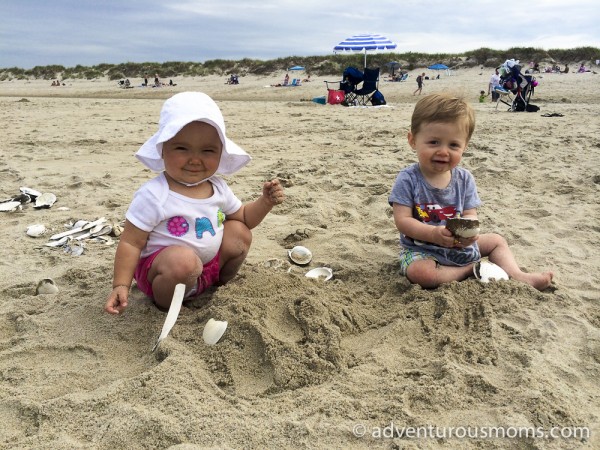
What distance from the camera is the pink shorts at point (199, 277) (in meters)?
2.55

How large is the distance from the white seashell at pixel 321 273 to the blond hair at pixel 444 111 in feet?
3.40

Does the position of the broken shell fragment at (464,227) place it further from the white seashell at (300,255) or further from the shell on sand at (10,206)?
the shell on sand at (10,206)

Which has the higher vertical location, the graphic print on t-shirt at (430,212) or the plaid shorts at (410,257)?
the graphic print on t-shirt at (430,212)

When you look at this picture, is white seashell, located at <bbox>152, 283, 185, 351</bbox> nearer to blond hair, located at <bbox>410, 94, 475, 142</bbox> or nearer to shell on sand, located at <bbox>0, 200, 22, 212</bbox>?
blond hair, located at <bbox>410, 94, 475, 142</bbox>

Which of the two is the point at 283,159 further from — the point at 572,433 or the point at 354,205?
the point at 572,433

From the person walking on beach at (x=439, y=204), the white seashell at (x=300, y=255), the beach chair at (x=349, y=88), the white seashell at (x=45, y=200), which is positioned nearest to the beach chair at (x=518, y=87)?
the beach chair at (x=349, y=88)

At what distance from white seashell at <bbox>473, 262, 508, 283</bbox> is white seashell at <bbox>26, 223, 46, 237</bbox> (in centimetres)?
311

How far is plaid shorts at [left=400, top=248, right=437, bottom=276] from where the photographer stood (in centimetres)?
294

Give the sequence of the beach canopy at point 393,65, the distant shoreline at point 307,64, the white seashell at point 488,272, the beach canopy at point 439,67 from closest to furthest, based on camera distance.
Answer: the white seashell at point 488,272 → the beach canopy at point 393,65 → the beach canopy at point 439,67 → the distant shoreline at point 307,64

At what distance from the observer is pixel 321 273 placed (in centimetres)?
308

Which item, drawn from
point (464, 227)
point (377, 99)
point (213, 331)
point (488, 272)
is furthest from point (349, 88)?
point (213, 331)

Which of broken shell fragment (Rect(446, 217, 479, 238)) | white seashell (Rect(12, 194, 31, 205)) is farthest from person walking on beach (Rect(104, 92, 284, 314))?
white seashell (Rect(12, 194, 31, 205))

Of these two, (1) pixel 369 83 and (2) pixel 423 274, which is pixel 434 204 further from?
(1) pixel 369 83

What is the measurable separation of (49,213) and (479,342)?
3609 mm
